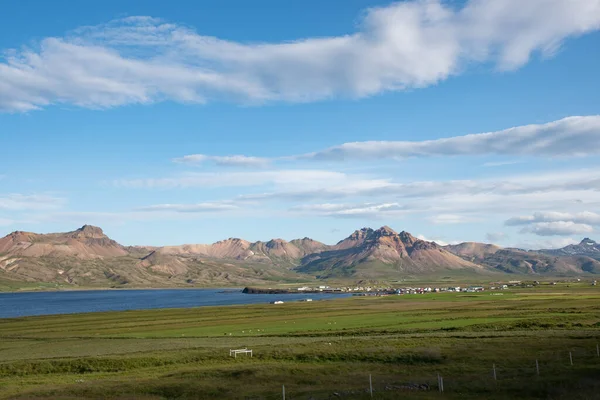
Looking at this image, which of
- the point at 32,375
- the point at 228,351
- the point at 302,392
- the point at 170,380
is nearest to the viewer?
the point at 302,392

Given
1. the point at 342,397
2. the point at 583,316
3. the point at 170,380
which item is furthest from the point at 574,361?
the point at 583,316

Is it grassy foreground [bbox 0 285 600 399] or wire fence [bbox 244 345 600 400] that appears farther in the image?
grassy foreground [bbox 0 285 600 399]

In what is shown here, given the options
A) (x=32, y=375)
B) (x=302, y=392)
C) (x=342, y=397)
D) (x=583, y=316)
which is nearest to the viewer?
(x=342, y=397)

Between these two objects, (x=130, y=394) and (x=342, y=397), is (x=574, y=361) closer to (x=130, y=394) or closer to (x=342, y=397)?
(x=342, y=397)

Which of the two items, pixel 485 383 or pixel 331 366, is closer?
pixel 485 383

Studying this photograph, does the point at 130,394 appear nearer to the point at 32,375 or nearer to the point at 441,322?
the point at 32,375

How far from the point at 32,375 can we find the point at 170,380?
1995cm

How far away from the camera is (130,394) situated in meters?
41.9

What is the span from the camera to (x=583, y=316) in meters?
104

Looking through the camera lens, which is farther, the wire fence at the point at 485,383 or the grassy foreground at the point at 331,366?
the grassy foreground at the point at 331,366

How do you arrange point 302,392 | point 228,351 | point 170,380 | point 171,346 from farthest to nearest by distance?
point 171,346
point 228,351
point 170,380
point 302,392

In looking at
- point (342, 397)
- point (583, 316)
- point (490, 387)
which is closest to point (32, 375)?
point (342, 397)

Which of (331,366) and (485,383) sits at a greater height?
(485,383)

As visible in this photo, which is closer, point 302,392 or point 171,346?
point 302,392
